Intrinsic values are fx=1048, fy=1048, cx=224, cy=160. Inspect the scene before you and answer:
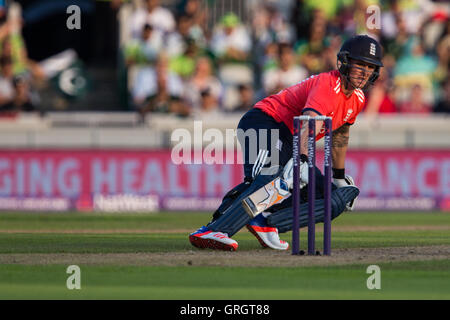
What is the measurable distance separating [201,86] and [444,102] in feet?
14.8

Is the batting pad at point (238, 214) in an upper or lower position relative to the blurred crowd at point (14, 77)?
lower

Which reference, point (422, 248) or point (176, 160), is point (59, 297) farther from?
point (176, 160)

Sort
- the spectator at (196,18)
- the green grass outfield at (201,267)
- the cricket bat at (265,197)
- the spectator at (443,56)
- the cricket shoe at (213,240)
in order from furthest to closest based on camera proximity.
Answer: the spectator at (443,56) < the spectator at (196,18) < the cricket shoe at (213,240) < the cricket bat at (265,197) < the green grass outfield at (201,267)

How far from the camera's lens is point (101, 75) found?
2023cm

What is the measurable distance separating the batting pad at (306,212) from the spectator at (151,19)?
986 centimetres

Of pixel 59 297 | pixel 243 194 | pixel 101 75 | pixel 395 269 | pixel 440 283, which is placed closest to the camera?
pixel 59 297

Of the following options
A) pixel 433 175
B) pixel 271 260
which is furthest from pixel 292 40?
pixel 271 260

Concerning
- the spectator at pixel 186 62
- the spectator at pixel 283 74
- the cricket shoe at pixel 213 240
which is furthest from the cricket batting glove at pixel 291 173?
the spectator at pixel 186 62

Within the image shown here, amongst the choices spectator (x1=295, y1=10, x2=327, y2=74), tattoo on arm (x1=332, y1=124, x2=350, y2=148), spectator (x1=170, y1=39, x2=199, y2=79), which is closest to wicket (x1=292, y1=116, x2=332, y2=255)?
tattoo on arm (x1=332, y1=124, x2=350, y2=148)

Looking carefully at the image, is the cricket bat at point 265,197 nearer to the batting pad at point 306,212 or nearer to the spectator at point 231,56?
the batting pad at point 306,212

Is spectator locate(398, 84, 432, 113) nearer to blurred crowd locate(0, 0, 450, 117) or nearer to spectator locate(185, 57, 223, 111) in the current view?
blurred crowd locate(0, 0, 450, 117)

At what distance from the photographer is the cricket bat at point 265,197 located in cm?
928

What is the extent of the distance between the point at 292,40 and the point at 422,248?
1057 centimetres

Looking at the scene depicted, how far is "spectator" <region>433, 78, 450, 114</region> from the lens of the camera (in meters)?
19.2
